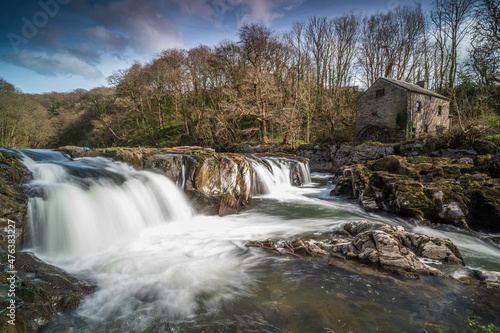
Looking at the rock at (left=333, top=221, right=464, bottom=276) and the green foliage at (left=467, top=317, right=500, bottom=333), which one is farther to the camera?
the rock at (left=333, top=221, right=464, bottom=276)

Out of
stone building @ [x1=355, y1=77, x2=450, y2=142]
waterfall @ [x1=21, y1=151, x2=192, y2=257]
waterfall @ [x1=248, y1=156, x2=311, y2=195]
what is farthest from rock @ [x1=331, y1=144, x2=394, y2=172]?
waterfall @ [x1=21, y1=151, x2=192, y2=257]

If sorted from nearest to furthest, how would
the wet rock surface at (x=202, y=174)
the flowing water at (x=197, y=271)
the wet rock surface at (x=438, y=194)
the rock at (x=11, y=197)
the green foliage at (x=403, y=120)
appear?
the flowing water at (x=197, y=271) → the rock at (x=11, y=197) → the wet rock surface at (x=438, y=194) → the wet rock surface at (x=202, y=174) → the green foliage at (x=403, y=120)

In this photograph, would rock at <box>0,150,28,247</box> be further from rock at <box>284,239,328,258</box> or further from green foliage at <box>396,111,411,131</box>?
green foliage at <box>396,111,411,131</box>

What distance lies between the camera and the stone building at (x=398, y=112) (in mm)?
24438

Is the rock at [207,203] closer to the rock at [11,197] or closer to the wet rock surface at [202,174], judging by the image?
the wet rock surface at [202,174]

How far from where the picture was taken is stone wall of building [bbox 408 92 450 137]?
24.7 m

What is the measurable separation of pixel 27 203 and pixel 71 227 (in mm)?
822

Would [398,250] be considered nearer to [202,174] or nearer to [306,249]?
[306,249]

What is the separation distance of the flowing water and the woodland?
638 inches

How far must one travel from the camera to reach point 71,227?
4469mm

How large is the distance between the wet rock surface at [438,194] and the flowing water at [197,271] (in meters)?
0.54

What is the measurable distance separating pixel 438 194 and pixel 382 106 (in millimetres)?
23225

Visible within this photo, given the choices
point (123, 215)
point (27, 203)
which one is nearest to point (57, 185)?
point (27, 203)

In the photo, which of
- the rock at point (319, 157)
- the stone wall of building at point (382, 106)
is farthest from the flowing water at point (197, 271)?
the stone wall of building at point (382, 106)
